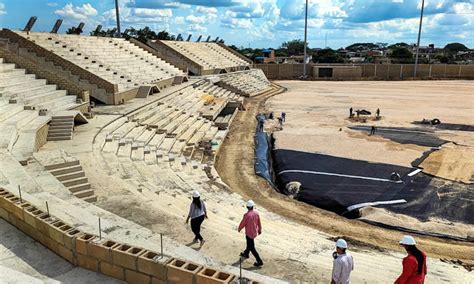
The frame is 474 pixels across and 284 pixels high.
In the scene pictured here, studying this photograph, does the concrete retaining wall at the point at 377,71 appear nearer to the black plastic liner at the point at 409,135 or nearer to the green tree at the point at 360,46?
the black plastic liner at the point at 409,135

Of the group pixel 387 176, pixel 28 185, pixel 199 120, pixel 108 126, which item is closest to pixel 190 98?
pixel 199 120

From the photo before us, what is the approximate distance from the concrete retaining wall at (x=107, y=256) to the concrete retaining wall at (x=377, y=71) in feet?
184

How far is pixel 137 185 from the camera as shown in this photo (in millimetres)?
10883

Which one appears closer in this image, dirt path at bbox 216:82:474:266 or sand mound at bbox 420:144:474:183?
dirt path at bbox 216:82:474:266

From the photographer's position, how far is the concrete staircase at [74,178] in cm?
952

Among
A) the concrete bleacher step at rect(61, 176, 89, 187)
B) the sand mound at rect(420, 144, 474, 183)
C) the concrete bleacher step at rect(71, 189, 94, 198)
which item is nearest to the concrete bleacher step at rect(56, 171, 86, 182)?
the concrete bleacher step at rect(61, 176, 89, 187)

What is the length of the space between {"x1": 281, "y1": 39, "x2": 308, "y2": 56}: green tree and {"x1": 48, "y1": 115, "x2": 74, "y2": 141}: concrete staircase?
122929mm

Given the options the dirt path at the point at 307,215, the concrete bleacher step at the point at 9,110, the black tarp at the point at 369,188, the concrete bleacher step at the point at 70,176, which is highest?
the concrete bleacher step at the point at 9,110

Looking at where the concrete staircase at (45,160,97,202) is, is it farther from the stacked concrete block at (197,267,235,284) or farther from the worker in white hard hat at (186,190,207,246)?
the stacked concrete block at (197,267,235,284)

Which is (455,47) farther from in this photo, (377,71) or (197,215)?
(197,215)

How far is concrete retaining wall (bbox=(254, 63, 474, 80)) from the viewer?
56.6m

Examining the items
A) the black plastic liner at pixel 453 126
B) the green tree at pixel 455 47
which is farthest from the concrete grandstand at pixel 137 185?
the green tree at pixel 455 47

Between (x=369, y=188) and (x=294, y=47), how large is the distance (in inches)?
5407

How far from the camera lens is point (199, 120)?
23.5 m
